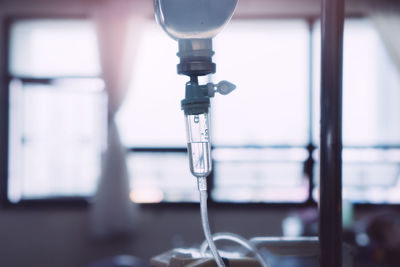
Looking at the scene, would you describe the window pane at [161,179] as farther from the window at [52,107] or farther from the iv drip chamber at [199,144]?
the iv drip chamber at [199,144]

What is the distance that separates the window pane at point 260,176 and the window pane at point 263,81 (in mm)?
122

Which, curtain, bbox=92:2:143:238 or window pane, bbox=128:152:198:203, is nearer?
curtain, bbox=92:2:143:238

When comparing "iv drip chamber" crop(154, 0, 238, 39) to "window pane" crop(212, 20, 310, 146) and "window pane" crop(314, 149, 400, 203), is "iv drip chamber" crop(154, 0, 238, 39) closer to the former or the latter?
"window pane" crop(212, 20, 310, 146)

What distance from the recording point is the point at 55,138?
360 cm

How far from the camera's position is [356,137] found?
331 centimetres

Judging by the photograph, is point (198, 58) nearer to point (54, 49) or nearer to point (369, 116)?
point (54, 49)

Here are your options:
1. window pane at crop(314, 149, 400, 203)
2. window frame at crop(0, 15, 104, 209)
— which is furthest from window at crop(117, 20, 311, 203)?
window frame at crop(0, 15, 104, 209)

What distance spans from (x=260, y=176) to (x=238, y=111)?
848mm

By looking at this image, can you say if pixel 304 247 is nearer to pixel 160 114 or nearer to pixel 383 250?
pixel 383 250

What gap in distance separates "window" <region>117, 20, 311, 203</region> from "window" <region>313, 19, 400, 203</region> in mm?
292

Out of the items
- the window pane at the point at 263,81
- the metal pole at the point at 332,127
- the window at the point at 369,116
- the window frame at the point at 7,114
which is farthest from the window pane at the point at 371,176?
the metal pole at the point at 332,127

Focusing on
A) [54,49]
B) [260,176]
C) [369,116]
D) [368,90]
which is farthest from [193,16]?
[368,90]

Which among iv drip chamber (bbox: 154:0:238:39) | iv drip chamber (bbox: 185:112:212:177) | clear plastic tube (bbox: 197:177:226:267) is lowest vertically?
clear plastic tube (bbox: 197:177:226:267)

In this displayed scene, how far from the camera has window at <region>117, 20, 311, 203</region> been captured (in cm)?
314
